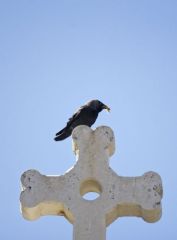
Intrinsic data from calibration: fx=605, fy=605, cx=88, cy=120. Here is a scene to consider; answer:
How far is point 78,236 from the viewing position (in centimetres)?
519

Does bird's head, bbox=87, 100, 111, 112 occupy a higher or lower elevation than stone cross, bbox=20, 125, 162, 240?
higher

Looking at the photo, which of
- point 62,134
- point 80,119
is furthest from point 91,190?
point 62,134

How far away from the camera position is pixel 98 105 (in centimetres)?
926

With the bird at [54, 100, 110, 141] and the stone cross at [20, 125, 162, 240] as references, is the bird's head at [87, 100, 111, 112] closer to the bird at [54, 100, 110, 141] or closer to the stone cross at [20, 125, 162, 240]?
the bird at [54, 100, 110, 141]

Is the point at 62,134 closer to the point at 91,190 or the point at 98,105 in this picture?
the point at 98,105

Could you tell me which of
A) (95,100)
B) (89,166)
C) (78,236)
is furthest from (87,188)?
(95,100)

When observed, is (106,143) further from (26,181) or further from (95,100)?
(95,100)

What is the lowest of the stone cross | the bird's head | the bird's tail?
the stone cross

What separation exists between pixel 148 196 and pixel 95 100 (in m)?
4.01

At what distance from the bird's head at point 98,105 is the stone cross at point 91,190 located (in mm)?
3337

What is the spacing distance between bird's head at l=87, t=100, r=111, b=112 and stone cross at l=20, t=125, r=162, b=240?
3337 mm

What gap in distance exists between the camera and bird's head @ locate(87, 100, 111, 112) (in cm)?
900

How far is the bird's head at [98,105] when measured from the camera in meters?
9.00

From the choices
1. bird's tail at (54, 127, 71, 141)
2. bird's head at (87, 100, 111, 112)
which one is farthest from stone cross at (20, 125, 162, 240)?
bird's head at (87, 100, 111, 112)
